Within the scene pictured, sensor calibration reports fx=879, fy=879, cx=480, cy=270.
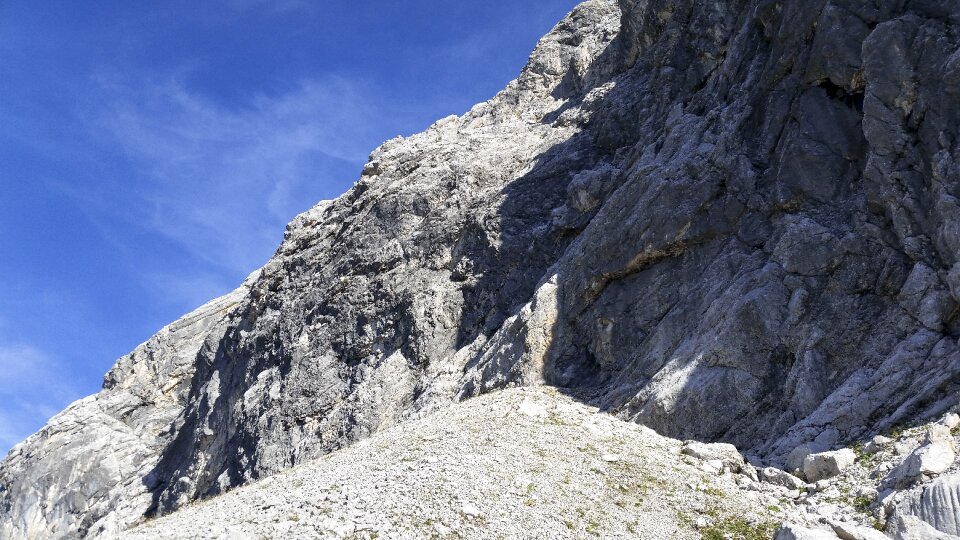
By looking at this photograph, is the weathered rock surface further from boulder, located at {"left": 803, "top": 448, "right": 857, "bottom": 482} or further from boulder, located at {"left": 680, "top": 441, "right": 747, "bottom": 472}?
boulder, located at {"left": 803, "top": 448, "right": 857, "bottom": 482}

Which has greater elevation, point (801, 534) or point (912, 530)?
point (801, 534)

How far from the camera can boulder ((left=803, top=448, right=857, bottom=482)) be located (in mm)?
24109

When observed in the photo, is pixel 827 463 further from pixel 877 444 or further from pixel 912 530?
pixel 912 530

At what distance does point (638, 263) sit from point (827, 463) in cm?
1668

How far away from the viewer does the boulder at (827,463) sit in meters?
24.1

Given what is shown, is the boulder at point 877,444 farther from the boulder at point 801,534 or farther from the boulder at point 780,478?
the boulder at point 801,534

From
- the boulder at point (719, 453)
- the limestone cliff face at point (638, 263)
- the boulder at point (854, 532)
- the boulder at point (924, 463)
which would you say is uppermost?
the limestone cliff face at point (638, 263)

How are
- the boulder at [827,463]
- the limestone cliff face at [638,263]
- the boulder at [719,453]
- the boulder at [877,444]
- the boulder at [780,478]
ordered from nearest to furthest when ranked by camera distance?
1. the boulder at [877,444]
2. the boulder at [827,463]
3. the boulder at [780,478]
4. the boulder at [719,453]
5. the limestone cliff face at [638,263]

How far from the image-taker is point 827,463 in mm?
24453

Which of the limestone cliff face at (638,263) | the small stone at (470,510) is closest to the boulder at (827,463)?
the limestone cliff face at (638,263)

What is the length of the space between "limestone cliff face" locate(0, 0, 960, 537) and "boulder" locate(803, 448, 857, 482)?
4.31 feet

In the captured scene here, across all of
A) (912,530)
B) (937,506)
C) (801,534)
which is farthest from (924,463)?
(801,534)

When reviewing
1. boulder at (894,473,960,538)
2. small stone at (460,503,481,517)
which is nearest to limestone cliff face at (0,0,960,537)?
boulder at (894,473,960,538)

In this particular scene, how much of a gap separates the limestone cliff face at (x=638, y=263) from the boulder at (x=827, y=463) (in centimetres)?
132
